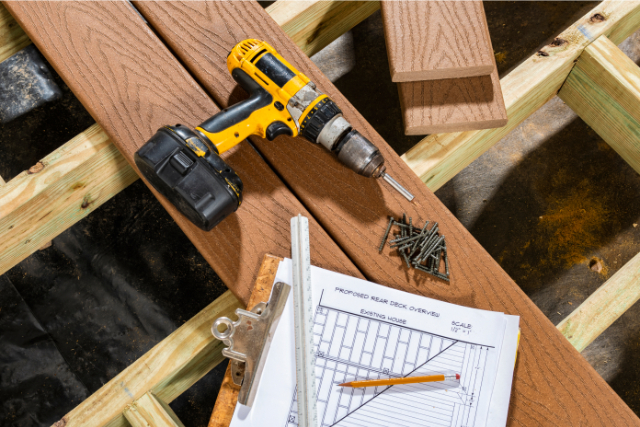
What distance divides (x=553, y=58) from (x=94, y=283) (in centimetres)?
178

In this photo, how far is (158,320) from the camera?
70.7 inches

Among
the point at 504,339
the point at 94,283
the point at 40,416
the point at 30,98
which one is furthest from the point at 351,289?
the point at 30,98

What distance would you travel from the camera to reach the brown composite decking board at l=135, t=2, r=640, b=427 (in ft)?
2.93

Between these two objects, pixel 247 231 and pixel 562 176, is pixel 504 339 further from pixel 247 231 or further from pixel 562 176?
pixel 562 176

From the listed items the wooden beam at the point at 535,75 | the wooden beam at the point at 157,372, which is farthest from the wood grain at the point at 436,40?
the wooden beam at the point at 157,372

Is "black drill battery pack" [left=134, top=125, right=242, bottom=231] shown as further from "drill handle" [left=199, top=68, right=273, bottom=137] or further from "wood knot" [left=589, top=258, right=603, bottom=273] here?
"wood knot" [left=589, top=258, right=603, bottom=273]

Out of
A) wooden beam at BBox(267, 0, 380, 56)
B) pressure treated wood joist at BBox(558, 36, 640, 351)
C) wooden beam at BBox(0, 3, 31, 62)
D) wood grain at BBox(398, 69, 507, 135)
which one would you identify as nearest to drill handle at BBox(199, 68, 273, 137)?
wooden beam at BBox(267, 0, 380, 56)

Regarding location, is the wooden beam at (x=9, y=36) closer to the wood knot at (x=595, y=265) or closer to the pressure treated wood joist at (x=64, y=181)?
the pressure treated wood joist at (x=64, y=181)

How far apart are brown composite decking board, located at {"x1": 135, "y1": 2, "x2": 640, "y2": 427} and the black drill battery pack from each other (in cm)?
16

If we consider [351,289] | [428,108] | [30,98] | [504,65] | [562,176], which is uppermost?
[504,65]

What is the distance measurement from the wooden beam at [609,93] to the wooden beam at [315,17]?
25.0 inches

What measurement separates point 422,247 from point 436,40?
1.64 feet

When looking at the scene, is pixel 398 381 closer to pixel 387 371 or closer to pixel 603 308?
pixel 387 371

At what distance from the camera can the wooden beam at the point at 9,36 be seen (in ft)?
4.05
